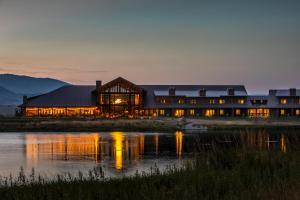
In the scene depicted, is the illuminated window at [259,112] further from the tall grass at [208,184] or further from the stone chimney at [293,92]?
the tall grass at [208,184]

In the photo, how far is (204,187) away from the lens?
1530 cm

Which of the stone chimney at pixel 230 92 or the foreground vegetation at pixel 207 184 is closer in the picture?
the foreground vegetation at pixel 207 184

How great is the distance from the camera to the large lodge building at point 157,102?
98500 millimetres

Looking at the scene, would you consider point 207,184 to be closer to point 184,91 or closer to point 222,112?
point 222,112

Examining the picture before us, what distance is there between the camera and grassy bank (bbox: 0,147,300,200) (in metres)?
13.4

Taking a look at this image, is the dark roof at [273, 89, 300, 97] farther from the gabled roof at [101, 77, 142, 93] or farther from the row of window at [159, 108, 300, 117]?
the gabled roof at [101, 77, 142, 93]

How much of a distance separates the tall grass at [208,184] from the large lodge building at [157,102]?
76.2 m

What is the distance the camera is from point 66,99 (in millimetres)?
100125

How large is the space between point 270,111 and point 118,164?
79.7m

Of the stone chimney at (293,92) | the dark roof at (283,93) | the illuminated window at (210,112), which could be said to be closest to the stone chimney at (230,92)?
the illuminated window at (210,112)

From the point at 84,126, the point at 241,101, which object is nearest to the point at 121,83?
the point at 241,101

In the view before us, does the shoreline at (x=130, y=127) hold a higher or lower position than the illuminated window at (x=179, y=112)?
lower

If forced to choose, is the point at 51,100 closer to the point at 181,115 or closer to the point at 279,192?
the point at 181,115

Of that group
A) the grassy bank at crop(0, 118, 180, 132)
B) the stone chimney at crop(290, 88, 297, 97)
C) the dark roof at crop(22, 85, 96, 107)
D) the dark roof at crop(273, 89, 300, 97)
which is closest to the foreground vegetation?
the grassy bank at crop(0, 118, 180, 132)
